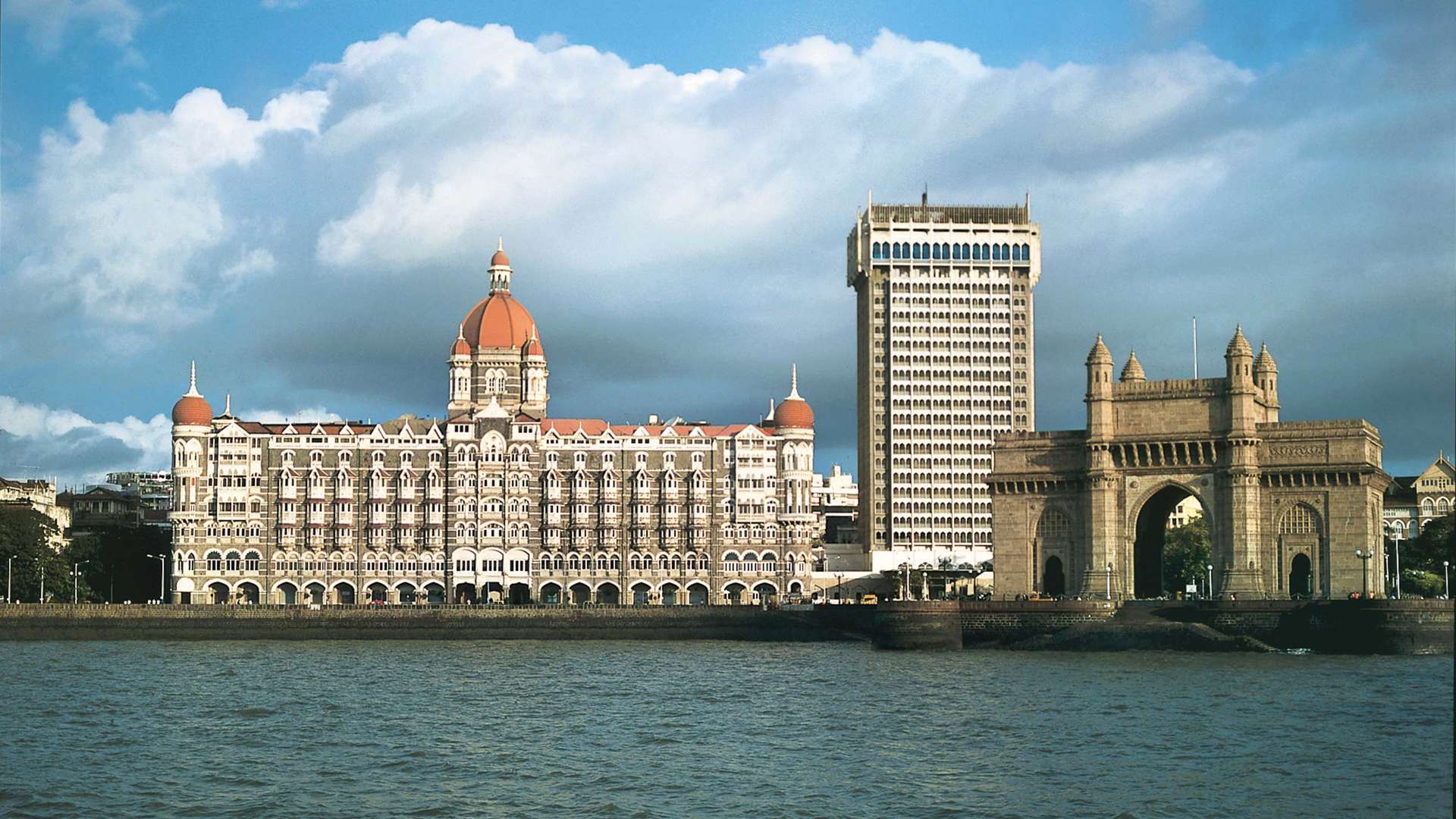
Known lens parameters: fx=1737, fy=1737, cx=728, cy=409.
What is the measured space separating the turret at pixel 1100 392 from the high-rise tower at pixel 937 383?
253 feet

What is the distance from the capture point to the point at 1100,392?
11769 centimetres

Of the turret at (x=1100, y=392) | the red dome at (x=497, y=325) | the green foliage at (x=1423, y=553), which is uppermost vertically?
the red dome at (x=497, y=325)

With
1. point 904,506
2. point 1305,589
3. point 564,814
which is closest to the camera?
point 564,814

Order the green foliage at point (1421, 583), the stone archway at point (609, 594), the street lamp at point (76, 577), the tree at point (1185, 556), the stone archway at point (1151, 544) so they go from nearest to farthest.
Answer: the stone archway at point (1151, 544)
the green foliage at point (1421, 583)
the street lamp at point (76, 577)
the tree at point (1185, 556)
the stone archway at point (609, 594)

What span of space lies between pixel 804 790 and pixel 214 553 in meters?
123

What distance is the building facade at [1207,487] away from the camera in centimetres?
11269

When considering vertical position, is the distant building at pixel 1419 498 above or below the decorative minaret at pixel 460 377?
below

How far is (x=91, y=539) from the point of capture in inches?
6388

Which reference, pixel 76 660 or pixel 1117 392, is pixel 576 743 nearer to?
pixel 76 660

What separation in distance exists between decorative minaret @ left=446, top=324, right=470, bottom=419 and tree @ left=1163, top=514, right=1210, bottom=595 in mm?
67222

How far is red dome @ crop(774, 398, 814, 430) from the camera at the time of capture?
165 metres

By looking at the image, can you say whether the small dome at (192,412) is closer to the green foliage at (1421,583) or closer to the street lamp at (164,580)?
the street lamp at (164,580)

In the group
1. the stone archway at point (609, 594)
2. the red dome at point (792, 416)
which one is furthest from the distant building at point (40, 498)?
the red dome at point (792, 416)

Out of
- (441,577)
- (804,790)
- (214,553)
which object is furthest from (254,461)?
(804,790)
